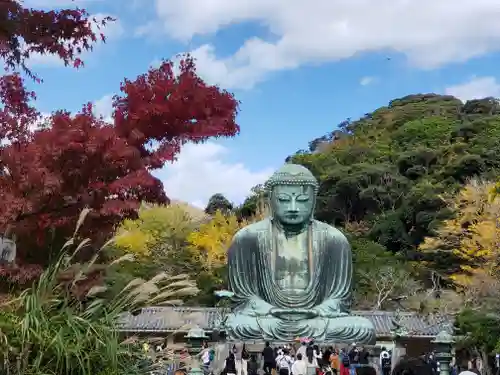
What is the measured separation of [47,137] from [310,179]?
783 centimetres

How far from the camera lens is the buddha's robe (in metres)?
14.2

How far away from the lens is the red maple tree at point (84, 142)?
7098 millimetres

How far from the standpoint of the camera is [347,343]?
13945mm

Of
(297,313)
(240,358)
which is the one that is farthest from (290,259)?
(240,358)

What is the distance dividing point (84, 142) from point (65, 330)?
3201mm

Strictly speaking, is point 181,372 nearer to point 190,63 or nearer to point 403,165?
point 190,63

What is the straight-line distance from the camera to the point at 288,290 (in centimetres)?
1510

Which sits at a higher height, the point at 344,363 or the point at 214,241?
the point at 214,241

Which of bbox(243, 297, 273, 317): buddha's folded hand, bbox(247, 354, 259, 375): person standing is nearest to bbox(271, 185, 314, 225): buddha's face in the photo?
bbox(243, 297, 273, 317): buddha's folded hand

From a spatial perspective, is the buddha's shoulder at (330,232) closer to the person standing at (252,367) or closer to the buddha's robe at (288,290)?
the buddha's robe at (288,290)

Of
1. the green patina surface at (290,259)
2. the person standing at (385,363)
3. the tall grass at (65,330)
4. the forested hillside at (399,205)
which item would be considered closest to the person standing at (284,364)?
the green patina surface at (290,259)

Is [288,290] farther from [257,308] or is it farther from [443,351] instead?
[443,351]

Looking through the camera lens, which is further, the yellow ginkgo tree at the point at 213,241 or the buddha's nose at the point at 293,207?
the yellow ginkgo tree at the point at 213,241

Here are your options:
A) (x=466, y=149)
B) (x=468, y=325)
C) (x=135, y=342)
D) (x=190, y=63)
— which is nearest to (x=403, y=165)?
(x=466, y=149)
